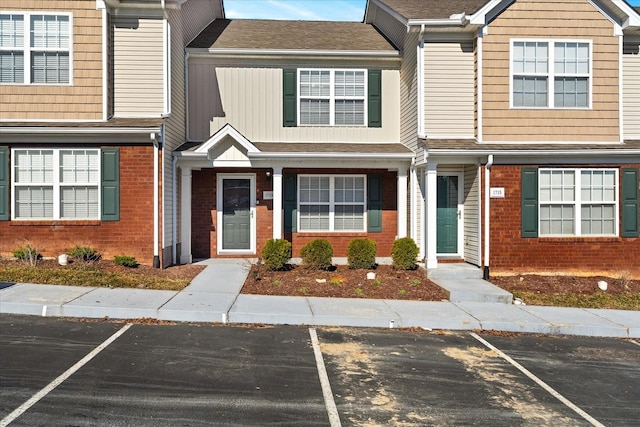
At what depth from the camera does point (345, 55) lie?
13969 mm

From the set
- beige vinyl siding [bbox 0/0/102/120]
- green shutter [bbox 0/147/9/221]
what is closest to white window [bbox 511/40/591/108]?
beige vinyl siding [bbox 0/0/102/120]

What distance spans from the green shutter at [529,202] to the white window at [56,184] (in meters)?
10.1

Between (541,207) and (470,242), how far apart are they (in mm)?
1905

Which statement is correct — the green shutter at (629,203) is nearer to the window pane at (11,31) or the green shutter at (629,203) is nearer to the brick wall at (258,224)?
the brick wall at (258,224)

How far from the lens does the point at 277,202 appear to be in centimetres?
1318

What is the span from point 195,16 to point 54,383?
12.3 m

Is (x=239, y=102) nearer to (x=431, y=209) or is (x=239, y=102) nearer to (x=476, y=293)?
(x=431, y=209)

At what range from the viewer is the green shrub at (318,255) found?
39.5ft

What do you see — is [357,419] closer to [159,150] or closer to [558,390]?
[558,390]

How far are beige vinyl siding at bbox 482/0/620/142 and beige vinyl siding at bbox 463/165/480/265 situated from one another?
1145 millimetres

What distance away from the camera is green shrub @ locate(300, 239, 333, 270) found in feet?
39.5

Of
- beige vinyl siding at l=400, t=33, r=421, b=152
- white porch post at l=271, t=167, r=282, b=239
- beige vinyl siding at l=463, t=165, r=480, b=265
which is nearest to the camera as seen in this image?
beige vinyl siding at l=463, t=165, r=480, b=265

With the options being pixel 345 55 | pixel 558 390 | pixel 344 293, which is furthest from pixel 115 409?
pixel 345 55

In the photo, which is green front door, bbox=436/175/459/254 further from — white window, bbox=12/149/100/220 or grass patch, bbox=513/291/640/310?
white window, bbox=12/149/100/220
